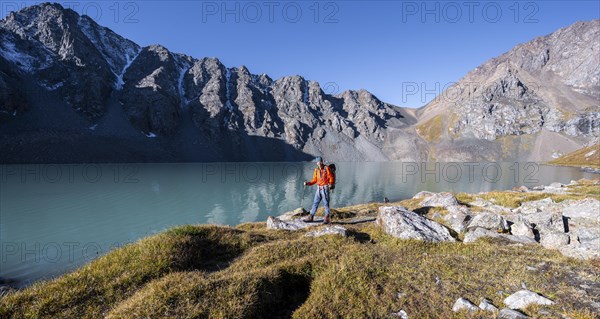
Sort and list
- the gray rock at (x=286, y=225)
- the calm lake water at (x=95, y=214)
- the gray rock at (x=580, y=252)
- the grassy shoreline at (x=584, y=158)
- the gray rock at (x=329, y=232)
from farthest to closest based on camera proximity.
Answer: the grassy shoreline at (x=584, y=158) < the calm lake water at (x=95, y=214) < the gray rock at (x=286, y=225) < the gray rock at (x=329, y=232) < the gray rock at (x=580, y=252)

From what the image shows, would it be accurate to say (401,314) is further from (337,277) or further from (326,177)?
(326,177)

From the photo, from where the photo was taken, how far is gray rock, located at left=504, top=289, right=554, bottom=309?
24.8ft

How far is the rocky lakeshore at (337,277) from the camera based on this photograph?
23.2ft

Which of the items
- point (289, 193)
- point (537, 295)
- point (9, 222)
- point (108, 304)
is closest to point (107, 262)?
point (108, 304)

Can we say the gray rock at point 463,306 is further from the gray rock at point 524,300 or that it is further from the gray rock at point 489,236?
the gray rock at point 489,236

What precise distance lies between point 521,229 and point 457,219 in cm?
304

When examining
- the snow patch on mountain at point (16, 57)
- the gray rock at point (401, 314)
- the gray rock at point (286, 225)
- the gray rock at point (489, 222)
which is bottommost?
the gray rock at point (401, 314)

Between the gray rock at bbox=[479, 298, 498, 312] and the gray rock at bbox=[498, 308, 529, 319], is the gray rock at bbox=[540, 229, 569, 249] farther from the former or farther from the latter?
the gray rock at bbox=[498, 308, 529, 319]

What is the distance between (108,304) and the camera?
719 centimetres

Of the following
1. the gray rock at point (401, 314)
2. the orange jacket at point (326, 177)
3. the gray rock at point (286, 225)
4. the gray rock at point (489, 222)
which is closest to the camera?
the gray rock at point (401, 314)

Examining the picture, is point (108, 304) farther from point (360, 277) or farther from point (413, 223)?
point (413, 223)

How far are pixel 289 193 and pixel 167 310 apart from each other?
6346 cm

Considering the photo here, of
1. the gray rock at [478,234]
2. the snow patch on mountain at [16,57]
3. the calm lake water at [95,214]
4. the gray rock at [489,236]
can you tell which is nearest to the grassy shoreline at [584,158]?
the calm lake water at [95,214]

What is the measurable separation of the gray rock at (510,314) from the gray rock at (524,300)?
446mm
